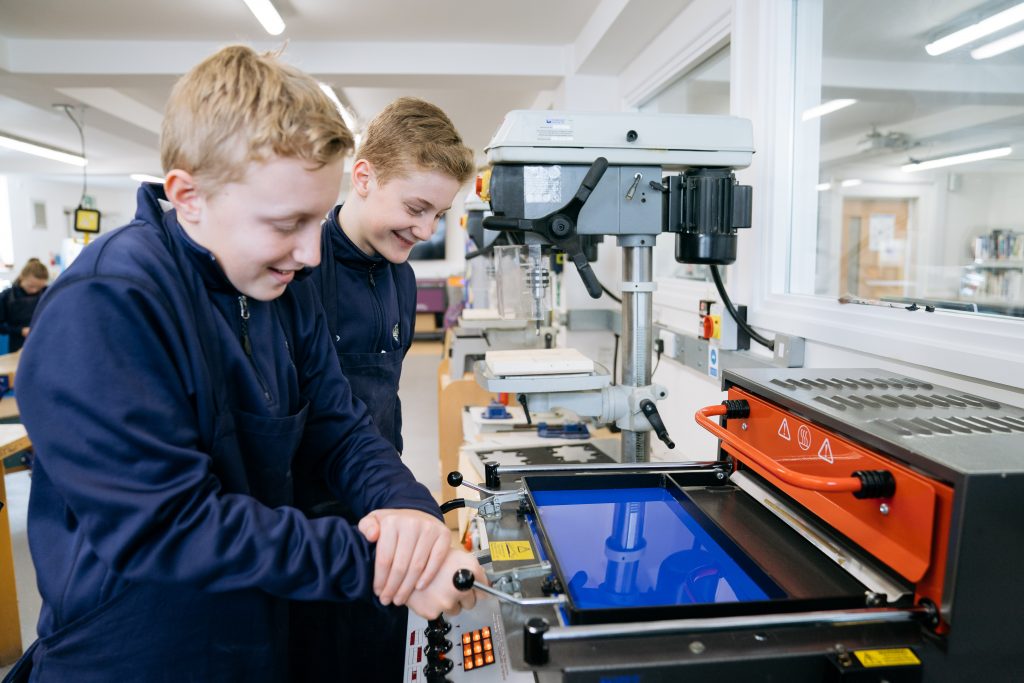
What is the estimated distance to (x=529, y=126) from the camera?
45.0 inches

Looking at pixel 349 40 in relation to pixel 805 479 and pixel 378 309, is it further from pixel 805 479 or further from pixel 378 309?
pixel 805 479

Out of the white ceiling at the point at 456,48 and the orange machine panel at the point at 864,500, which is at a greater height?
the white ceiling at the point at 456,48

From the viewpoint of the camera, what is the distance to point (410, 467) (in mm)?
3809

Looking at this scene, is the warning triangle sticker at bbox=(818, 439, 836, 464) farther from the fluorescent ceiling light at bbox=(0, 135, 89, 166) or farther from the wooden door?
the fluorescent ceiling light at bbox=(0, 135, 89, 166)

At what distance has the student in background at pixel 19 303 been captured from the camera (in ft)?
16.3

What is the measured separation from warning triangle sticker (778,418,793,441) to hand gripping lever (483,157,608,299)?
0.42 m

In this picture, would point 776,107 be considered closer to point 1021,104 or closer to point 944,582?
point 1021,104

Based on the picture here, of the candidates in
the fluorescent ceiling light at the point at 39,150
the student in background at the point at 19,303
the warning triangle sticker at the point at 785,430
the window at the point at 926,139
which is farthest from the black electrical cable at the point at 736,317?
the fluorescent ceiling light at the point at 39,150

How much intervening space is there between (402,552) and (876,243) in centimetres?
377

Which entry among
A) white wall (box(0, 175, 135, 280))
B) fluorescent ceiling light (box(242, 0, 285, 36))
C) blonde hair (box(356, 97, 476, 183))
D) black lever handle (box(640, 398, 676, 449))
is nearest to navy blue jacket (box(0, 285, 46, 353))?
fluorescent ceiling light (box(242, 0, 285, 36))

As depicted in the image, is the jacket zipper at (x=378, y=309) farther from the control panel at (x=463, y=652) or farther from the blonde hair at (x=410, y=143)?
the control panel at (x=463, y=652)

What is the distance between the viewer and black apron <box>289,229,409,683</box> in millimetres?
1138

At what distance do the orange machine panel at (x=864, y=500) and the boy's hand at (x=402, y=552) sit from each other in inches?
15.5

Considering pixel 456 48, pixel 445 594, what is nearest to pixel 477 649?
pixel 445 594
